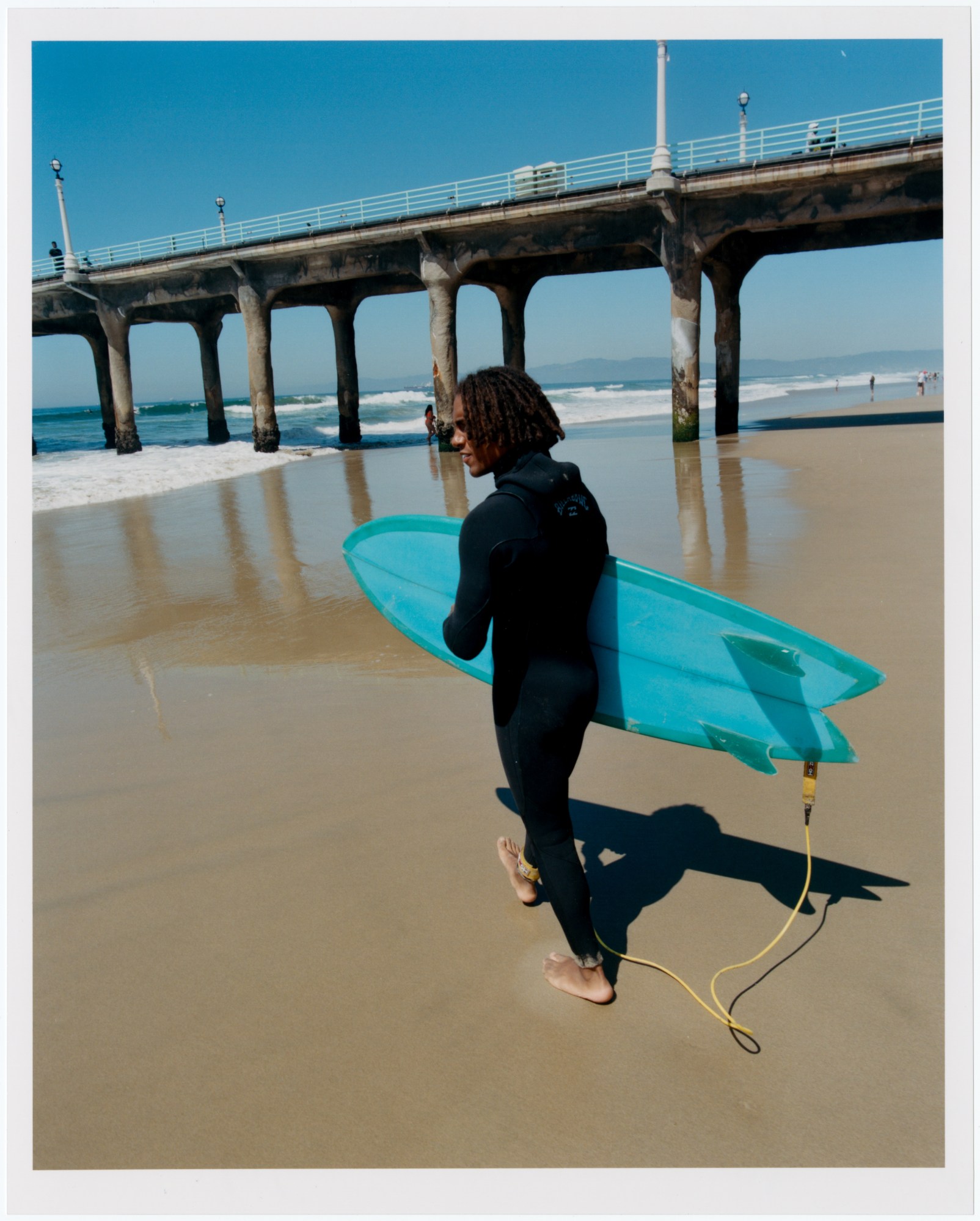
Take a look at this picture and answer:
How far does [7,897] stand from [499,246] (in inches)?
700

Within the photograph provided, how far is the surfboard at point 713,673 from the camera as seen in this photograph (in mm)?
1983

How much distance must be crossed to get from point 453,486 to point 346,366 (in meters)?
14.2

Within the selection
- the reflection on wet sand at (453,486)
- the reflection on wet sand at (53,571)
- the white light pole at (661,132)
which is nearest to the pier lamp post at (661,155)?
the white light pole at (661,132)

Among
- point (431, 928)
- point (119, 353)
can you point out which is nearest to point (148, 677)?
point (431, 928)

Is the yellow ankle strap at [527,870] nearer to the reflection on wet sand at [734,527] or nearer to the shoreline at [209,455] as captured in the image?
the reflection on wet sand at [734,527]

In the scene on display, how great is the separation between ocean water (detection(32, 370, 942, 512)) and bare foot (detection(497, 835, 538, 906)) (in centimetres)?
1205

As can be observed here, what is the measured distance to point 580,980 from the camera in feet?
6.31

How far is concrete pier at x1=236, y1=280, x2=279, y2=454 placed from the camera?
20656 millimetres

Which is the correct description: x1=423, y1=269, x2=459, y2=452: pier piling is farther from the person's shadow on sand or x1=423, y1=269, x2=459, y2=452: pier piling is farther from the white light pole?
the person's shadow on sand

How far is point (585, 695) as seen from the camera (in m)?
1.85

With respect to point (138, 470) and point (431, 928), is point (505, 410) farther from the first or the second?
point (138, 470)

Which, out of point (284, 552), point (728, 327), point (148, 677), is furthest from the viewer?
point (728, 327)

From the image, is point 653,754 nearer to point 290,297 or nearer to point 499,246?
point 499,246

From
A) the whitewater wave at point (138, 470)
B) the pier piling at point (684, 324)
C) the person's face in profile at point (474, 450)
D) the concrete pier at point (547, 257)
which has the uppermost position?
the concrete pier at point (547, 257)
